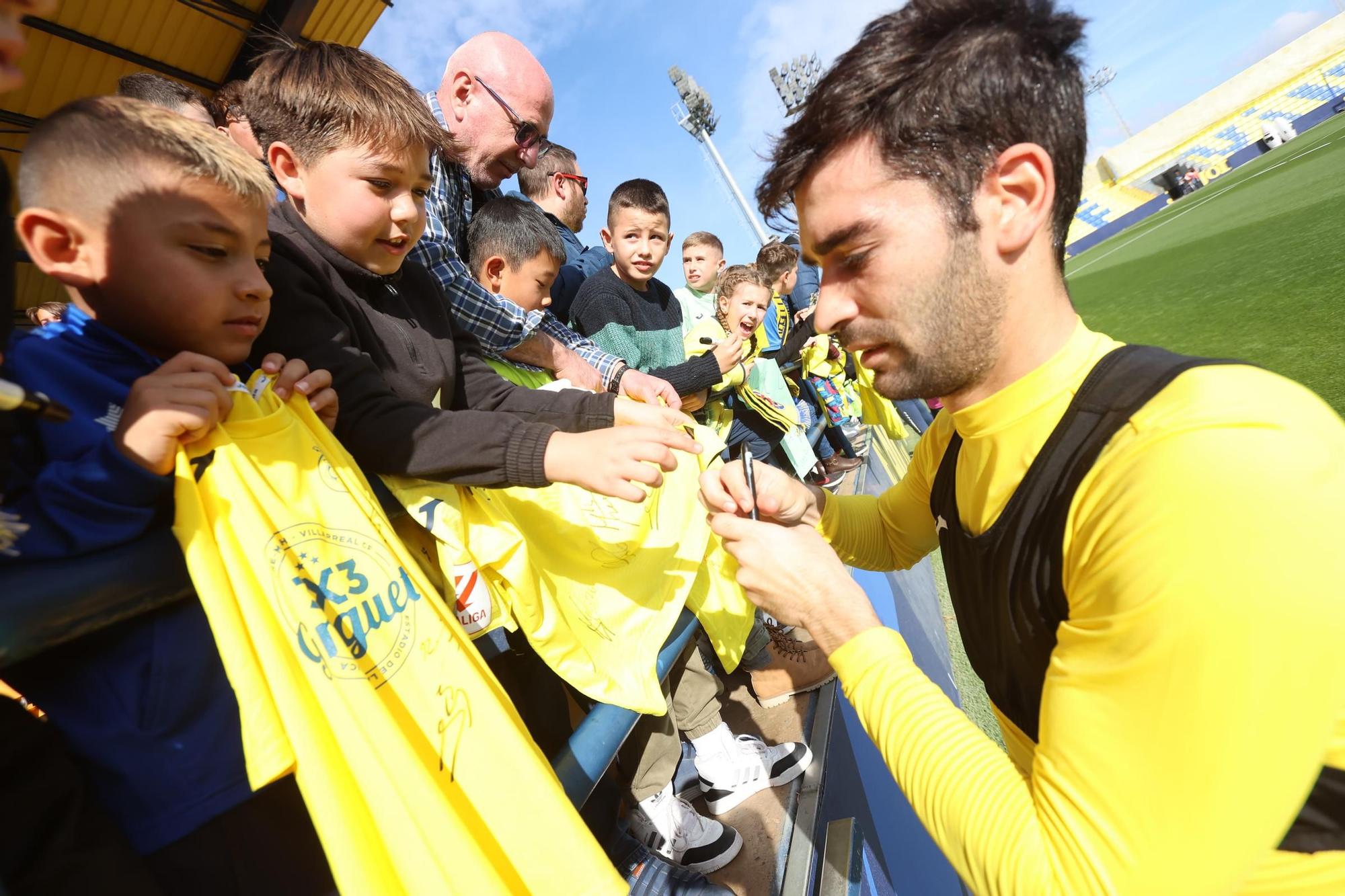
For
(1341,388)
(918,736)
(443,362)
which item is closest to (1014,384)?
(918,736)

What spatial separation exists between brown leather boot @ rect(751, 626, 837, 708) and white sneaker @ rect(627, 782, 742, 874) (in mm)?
813

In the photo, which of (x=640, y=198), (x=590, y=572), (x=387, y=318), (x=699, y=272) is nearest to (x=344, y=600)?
(x=590, y=572)

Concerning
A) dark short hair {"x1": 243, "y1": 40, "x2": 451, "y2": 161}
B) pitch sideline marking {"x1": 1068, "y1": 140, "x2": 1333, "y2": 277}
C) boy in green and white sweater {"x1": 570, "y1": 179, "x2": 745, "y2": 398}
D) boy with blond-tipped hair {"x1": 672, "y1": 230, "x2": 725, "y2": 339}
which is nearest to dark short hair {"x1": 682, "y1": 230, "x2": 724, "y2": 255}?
boy with blond-tipped hair {"x1": 672, "y1": 230, "x2": 725, "y2": 339}

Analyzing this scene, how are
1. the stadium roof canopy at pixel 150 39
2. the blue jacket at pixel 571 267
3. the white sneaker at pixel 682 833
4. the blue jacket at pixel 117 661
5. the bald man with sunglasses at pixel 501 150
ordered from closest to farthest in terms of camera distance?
the blue jacket at pixel 117 661, the white sneaker at pixel 682 833, the bald man with sunglasses at pixel 501 150, the blue jacket at pixel 571 267, the stadium roof canopy at pixel 150 39

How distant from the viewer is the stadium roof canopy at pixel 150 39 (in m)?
5.35

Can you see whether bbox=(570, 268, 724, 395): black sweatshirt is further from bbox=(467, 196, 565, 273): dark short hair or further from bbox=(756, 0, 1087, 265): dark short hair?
bbox=(756, 0, 1087, 265): dark short hair

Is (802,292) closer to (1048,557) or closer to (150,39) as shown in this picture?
(1048,557)

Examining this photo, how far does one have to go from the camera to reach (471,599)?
137 cm

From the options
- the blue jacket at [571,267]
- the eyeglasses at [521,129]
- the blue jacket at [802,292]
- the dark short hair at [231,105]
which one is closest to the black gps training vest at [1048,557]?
the dark short hair at [231,105]

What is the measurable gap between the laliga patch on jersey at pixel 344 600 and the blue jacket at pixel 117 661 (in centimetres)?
20

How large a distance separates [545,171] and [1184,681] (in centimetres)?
423

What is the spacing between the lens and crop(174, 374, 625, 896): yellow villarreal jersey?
2.89 ft

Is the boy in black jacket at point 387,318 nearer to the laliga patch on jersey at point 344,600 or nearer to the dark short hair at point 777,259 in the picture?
the laliga patch on jersey at point 344,600

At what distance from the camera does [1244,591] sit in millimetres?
890
